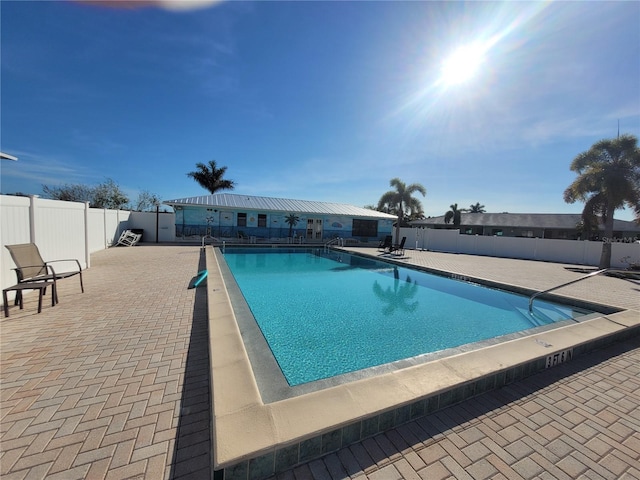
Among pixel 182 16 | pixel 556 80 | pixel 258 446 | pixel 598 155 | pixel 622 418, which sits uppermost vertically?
pixel 182 16

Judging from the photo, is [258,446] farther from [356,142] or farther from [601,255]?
[601,255]

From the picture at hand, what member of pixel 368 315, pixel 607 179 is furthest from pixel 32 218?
pixel 607 179

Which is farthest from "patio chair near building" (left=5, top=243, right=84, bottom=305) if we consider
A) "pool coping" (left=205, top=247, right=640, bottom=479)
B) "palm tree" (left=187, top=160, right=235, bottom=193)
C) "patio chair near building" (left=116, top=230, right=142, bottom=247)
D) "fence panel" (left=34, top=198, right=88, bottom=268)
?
"palm tree" (left=187, top=160, right=235, bottom=193)

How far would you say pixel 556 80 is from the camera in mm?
7305

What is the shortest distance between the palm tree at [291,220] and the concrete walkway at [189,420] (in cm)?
1620

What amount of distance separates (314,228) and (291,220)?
2.14 meters

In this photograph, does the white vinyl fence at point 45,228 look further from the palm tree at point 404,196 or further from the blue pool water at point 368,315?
the palm tree at point 404,196

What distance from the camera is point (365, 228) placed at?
2256cm

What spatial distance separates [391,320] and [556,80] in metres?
8.34

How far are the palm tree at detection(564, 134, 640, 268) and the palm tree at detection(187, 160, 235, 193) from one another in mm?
26971

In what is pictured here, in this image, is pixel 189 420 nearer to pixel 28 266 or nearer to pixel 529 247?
pixel 28 266

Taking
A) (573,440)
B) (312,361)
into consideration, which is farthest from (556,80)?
(312,361)

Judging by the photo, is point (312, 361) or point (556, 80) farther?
point (556, 80)

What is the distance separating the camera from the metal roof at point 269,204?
1667cm
